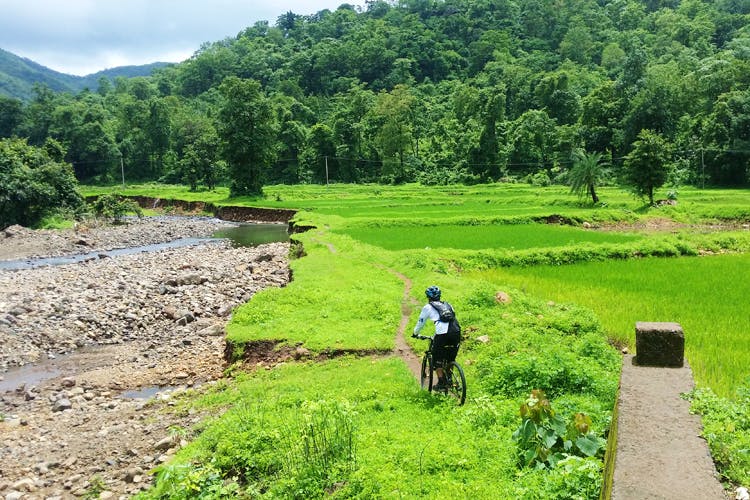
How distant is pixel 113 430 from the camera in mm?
10523

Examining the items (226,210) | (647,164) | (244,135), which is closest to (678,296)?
(647,164)

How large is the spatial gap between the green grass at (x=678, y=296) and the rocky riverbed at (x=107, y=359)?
32.0ft

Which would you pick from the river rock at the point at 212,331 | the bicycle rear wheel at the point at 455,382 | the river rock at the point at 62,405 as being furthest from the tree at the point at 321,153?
the bicycle rear wheel at the point at 455,382

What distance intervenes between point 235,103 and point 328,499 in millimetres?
64164

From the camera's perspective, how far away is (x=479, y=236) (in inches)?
1169

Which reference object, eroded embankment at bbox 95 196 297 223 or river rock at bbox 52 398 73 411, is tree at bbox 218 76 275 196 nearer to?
eroded embankment at bbox 95 196 297 223

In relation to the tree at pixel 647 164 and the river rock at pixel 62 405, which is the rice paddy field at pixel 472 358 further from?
the tree at pixel 647 164

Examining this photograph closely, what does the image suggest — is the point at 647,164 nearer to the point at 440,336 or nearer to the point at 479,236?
the point at 479,236

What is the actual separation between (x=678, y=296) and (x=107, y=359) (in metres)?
16.7

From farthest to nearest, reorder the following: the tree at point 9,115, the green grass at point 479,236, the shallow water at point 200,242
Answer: the tree at point 9,115 < the shallow water at point 200,242 < the green grass at point 479,236

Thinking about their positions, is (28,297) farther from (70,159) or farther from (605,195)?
(70,159)

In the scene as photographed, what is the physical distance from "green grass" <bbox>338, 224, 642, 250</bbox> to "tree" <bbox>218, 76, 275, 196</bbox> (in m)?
34.1

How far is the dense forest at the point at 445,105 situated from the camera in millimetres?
64688

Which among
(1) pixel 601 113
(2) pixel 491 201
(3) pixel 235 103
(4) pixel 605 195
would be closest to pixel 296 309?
(2) pixel 491 201
